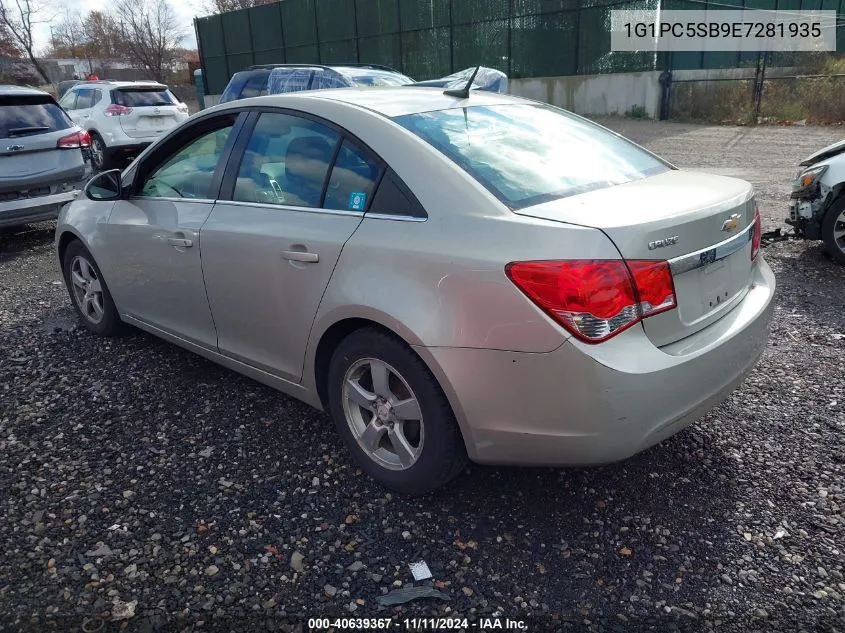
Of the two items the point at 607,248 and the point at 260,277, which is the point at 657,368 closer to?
the point at 607,248

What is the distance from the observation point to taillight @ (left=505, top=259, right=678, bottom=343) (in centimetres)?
226

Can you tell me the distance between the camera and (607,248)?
7.48 ft

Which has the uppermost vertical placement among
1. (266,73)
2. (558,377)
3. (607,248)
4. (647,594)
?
(266,73)

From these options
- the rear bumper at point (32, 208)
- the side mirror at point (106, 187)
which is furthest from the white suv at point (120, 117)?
the side mirror at point (106, 187)

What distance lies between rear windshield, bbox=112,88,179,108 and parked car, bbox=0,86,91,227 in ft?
19.0

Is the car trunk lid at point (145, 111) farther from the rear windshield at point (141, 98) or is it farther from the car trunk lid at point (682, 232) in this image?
the car trunk lid at point (682, 232)

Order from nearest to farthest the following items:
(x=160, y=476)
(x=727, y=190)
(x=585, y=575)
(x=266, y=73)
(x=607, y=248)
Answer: (x=607, y=248) → (x=585, y=575) → (x=727, y=190) → (x=160, y=476) → (x=266, y=73)

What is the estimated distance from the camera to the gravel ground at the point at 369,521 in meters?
2.36

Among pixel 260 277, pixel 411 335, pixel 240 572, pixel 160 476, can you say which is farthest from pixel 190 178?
pixel 240 572

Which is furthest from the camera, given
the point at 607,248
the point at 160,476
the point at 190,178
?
the point at 190,178

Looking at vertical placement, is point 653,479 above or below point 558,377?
below

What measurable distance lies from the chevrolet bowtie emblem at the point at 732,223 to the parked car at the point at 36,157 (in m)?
7.50

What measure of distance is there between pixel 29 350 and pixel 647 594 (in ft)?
13.9

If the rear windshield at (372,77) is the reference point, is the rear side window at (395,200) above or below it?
below
